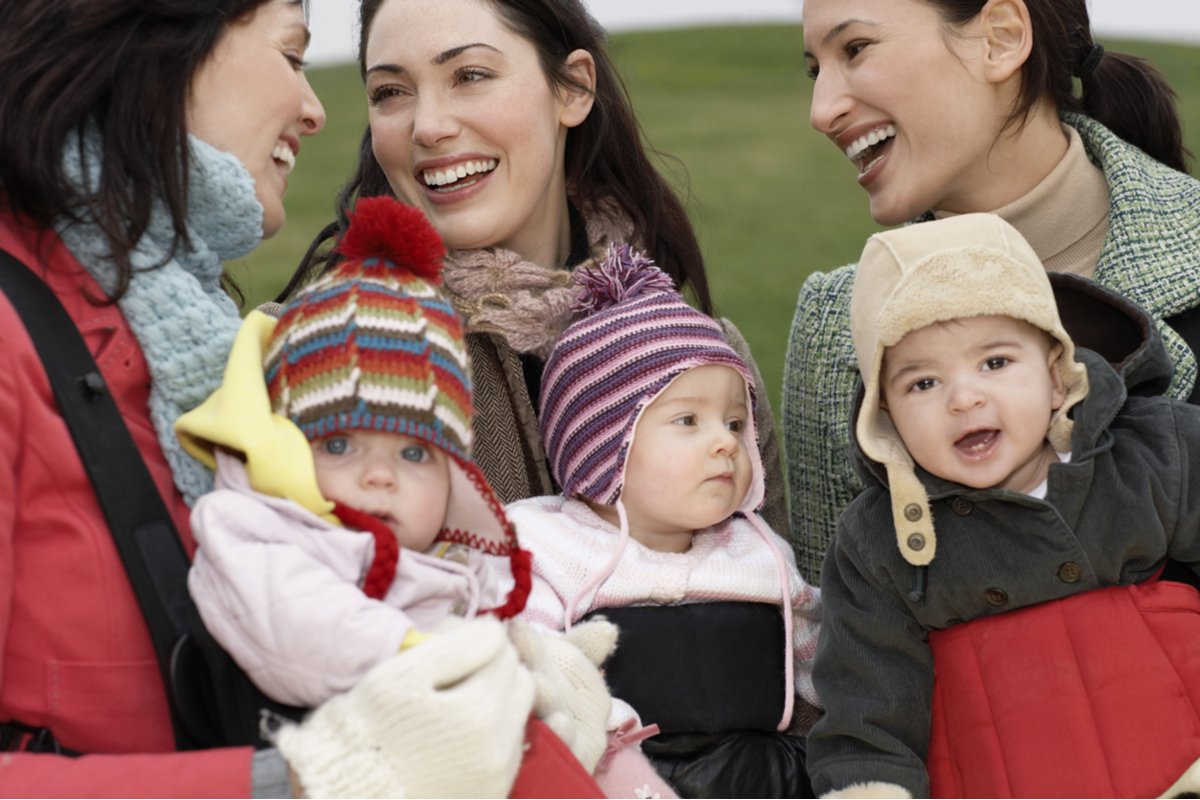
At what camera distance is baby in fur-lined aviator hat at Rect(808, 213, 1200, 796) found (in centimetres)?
270

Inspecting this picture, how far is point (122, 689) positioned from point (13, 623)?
187 millimetres

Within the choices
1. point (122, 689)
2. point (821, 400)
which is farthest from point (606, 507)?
point (122, 689)

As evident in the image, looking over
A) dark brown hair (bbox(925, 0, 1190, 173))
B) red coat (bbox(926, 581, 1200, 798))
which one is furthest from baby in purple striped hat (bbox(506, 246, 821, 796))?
dark brown hair (bbox(925, 0, 1190, 173))

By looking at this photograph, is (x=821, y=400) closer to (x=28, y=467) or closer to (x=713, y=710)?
(x=713, y=710)

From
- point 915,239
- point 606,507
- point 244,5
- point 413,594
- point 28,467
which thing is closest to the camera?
point 28,467

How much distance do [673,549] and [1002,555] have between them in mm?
735

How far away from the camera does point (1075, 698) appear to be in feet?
8.85

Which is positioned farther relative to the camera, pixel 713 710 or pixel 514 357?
pixel 514 357

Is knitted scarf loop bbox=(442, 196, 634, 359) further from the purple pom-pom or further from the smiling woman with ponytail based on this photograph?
the smiling woman with ponytail

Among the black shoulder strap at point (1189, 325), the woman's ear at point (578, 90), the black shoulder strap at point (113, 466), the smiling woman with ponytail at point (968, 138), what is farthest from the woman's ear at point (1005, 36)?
the black shoulder strap at point (113, 466)

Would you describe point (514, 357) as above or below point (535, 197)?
below

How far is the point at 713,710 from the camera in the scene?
3.01m

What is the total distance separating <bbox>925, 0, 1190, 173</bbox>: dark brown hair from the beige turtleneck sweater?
0.62ft

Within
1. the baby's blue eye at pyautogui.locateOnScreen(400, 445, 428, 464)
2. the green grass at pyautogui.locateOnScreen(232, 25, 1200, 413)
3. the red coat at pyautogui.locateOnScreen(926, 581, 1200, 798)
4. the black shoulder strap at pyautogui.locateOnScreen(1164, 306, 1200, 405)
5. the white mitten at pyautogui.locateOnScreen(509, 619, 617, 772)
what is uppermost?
the baby's blue eye at pyautogui.locateOnScreen(400, 445, 428, 464)
